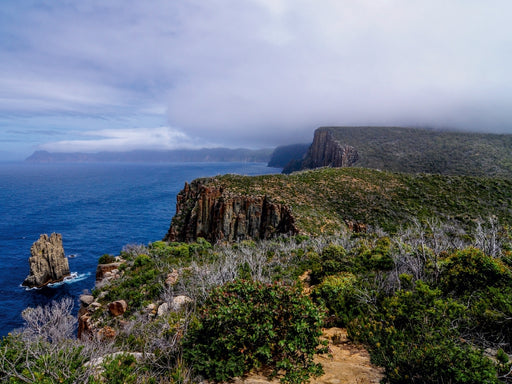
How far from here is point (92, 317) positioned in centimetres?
1280

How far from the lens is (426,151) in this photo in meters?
77.3

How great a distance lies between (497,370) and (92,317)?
15.2 meters

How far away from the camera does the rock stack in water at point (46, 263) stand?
3525 centimetres

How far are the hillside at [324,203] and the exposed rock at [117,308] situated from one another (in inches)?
810

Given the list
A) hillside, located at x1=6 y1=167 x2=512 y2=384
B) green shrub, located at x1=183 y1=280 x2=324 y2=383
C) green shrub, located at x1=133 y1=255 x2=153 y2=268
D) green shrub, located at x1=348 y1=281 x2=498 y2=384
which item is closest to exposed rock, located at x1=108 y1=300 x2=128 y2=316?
hillside, located at x1=6 y1=167 x2=512 y2=384

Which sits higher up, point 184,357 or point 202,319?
point 202,319

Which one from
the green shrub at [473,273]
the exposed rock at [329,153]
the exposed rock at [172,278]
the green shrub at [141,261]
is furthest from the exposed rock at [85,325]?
the exposed rock at [329,153]

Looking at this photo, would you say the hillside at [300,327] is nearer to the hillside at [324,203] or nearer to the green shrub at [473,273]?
the green shrub at [473,273]

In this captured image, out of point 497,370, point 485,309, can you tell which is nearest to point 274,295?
point 497,370

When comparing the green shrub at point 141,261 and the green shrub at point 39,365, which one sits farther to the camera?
the green shrub at point 141,261

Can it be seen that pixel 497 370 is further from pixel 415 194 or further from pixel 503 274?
pixel 415 194

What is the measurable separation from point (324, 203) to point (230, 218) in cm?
1376

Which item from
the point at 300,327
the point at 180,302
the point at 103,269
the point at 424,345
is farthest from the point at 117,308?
the point at 424,345

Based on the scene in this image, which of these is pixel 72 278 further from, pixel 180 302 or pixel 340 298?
pixel 340 298
